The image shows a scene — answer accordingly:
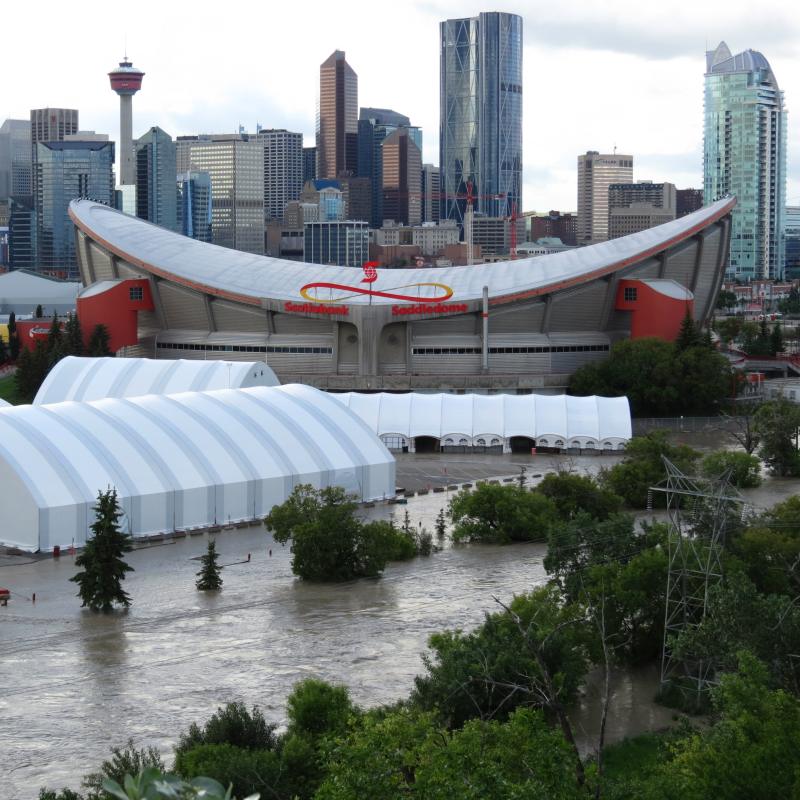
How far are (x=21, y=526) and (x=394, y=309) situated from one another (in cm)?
3207

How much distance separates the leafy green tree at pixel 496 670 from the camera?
22422 mm

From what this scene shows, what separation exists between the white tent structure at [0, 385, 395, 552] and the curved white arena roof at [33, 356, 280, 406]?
698 cm

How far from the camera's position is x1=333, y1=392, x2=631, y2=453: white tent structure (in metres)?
54.4

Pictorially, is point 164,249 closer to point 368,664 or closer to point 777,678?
point 368,664

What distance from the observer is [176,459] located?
40.5 meters

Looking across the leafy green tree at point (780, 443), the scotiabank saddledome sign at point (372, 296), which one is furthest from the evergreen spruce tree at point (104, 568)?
the scotiabank saddledome sign at point (372, 296)

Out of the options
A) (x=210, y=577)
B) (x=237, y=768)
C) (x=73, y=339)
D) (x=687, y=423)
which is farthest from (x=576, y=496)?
(x=73, y=339)

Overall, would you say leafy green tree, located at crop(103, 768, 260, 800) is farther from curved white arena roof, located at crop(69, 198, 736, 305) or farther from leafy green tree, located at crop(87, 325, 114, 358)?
leafy green tree, located at crop(87, 325, 114, 358)

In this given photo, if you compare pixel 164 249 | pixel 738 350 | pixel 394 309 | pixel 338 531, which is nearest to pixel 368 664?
pixel 338 531

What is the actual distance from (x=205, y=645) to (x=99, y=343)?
136 feet

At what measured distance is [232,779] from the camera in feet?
61.2

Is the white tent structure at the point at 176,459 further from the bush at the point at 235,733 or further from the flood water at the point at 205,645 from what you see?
the bush at the point at 235,733

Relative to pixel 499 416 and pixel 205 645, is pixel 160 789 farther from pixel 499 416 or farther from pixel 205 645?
pixel 499 416

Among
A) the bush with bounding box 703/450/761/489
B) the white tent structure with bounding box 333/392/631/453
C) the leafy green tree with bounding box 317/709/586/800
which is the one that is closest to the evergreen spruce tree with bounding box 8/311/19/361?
the white tent structure with bounding box 333/392/631/453
